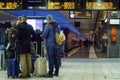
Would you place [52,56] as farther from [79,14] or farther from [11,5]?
[79,14]

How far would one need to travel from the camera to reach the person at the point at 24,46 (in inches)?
563

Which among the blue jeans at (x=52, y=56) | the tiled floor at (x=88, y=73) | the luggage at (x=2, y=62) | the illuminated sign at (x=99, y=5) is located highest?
the illuminated sign at (x=99, y=5)

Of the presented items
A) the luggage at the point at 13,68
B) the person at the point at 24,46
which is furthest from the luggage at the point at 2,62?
the person at the point at 24,46

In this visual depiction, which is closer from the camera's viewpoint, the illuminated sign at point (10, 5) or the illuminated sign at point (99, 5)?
the illuminated sign at point (99, 5)

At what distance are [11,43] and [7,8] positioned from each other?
10469mm

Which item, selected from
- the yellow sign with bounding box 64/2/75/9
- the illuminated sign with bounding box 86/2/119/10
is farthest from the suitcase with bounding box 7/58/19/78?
the illuminated sign with bounding box 86/2/119/10

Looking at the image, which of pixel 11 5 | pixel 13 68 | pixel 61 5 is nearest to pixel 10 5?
pixel 11 5

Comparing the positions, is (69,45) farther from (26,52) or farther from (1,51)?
(26,52)

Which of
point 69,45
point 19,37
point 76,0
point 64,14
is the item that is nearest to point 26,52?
point 19,37

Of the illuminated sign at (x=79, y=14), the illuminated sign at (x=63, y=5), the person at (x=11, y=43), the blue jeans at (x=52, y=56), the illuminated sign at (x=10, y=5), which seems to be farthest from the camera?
the illuminated sign at (x=79, y=14)

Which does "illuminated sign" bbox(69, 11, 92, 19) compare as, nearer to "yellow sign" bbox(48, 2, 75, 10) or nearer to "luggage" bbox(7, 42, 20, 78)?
"yellow sign" bbox(48, 2, 75, 10)

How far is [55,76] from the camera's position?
48.6 ft

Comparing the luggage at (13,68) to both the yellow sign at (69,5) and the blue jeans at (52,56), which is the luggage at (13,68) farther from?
the yellow sign at (69,5)

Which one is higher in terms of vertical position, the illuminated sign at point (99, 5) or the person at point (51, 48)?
the illuminated sign at point (99, 5)
